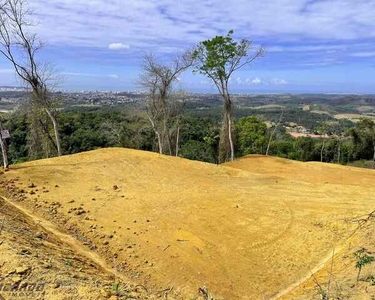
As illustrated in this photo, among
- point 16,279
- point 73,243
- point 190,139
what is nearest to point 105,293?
point 16,279

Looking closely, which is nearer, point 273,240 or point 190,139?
point 273,240

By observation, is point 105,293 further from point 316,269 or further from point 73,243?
point 316,269

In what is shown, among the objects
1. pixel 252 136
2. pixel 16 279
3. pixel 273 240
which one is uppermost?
pixel 16 279

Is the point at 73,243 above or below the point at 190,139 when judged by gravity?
above

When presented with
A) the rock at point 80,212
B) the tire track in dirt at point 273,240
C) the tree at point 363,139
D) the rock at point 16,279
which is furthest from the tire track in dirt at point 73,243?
the tree at point 363,139

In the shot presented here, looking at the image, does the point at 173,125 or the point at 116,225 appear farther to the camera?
the point at 173,125

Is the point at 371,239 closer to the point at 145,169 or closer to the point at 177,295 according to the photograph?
the point at 177,295

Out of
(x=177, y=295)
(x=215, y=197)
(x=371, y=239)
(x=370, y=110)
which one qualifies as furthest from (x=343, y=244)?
(x=370, y=110)
